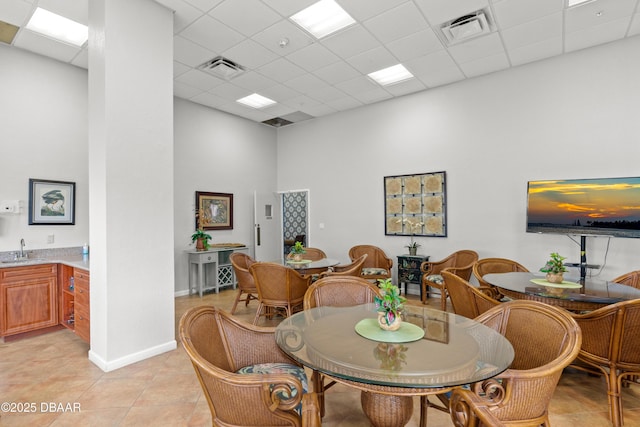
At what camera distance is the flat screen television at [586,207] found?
12.1 feet

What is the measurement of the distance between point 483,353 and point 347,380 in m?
0.74

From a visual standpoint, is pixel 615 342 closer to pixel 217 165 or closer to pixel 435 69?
pixel 435 69

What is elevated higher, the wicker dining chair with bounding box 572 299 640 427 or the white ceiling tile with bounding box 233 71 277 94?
the white ceiling tile with bounding box 233 71 277 94

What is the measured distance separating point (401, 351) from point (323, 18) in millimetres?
3647

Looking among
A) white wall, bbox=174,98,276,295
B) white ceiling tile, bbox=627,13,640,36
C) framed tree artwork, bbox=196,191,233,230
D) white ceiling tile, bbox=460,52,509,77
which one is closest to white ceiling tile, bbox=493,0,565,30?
white ceiling tile, bbox=460,52,509,77

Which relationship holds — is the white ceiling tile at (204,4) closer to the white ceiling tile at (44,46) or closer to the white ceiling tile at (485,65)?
the white ceiling tile at (44,46)

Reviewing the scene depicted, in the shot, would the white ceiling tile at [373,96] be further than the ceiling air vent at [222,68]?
Yes

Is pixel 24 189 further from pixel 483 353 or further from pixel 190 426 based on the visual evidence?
pixel 483 353

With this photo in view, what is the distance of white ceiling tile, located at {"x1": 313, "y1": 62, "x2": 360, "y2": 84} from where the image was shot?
15.6 ft

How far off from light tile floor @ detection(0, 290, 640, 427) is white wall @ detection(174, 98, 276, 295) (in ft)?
9.42

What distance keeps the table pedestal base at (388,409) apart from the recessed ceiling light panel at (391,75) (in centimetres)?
449

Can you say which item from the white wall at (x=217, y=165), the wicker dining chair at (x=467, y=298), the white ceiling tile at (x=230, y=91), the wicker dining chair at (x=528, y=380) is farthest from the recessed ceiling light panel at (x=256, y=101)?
the wicker dining chair at (x=528, y=380)

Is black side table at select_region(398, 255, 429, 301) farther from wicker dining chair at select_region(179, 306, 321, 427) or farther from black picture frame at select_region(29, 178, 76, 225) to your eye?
black picture frame at select_region(29, 178, 76, 225)

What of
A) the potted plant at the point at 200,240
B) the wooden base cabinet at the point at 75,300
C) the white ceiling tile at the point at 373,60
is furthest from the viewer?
the potted plant at the point at 200,240
